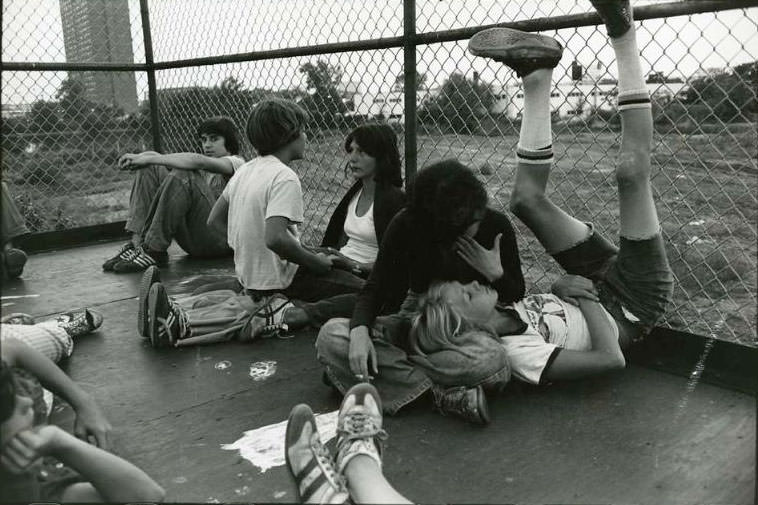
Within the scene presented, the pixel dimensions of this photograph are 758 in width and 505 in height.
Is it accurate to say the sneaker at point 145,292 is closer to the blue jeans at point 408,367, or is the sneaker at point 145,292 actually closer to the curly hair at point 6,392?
the blue jeans at point 408,367

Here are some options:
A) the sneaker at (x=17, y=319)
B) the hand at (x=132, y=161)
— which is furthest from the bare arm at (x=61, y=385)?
the hand at (x=132, y=161)

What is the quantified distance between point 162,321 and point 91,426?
151 centimetres

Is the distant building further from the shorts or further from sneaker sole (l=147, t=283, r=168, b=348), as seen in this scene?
the shorts

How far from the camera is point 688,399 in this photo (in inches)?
113

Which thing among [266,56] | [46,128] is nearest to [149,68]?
[46,128]

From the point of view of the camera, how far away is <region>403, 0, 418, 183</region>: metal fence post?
12.9ft

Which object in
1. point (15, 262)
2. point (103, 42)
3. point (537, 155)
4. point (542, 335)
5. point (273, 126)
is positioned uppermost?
point (103, 42)

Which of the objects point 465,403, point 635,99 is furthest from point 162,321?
point 635,99

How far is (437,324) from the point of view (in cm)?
287

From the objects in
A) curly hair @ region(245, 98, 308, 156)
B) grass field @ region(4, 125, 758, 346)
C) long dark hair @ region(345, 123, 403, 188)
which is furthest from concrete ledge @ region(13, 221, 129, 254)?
long dark hair @ region(345, 123, 403, 188)

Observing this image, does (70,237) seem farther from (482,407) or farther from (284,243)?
(482,407)

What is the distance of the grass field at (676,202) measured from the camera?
4.10 metres

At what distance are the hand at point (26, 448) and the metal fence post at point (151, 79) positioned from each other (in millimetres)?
5694

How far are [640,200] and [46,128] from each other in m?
6.39
